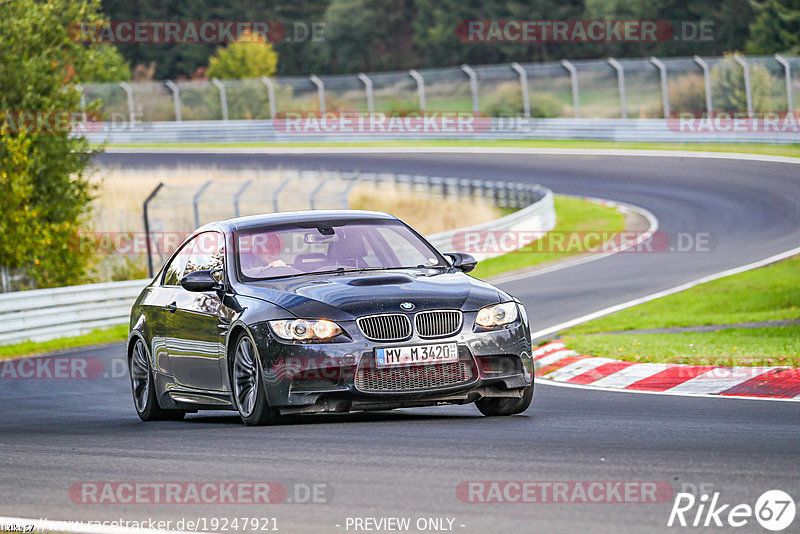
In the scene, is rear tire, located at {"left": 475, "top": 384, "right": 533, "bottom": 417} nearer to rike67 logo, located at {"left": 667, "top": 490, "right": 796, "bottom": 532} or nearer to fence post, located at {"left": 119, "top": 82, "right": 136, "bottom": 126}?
rike67 logo, located at {"left": 667, "top": 490, "right": 796, "bottom": 532}

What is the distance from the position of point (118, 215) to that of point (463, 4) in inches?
2036

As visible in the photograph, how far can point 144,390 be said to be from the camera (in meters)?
10.5

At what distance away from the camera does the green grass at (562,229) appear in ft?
82.0

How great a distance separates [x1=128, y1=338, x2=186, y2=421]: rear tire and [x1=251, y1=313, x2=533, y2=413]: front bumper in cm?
217

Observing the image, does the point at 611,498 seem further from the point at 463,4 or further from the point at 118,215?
the point at 463,4

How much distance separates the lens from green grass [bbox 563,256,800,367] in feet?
39.6

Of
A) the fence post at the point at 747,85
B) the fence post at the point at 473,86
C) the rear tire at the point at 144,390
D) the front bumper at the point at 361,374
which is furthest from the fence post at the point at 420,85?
the front bumper at the point at 361,374

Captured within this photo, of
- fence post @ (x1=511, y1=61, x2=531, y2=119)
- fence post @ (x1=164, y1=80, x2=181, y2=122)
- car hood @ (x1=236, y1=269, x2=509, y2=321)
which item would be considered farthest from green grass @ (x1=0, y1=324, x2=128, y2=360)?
fence post @ (x1=164, y1=80, x2=181, y2=122)

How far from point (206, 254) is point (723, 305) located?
32.1ft

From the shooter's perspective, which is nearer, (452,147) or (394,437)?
(394,437)

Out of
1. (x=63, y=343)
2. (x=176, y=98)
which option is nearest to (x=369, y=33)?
(x=176, y=98)

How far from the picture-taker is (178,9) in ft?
310

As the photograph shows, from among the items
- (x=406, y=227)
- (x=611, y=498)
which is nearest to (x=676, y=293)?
(x=406, y=227)

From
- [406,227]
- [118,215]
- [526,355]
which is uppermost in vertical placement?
[406,227]
